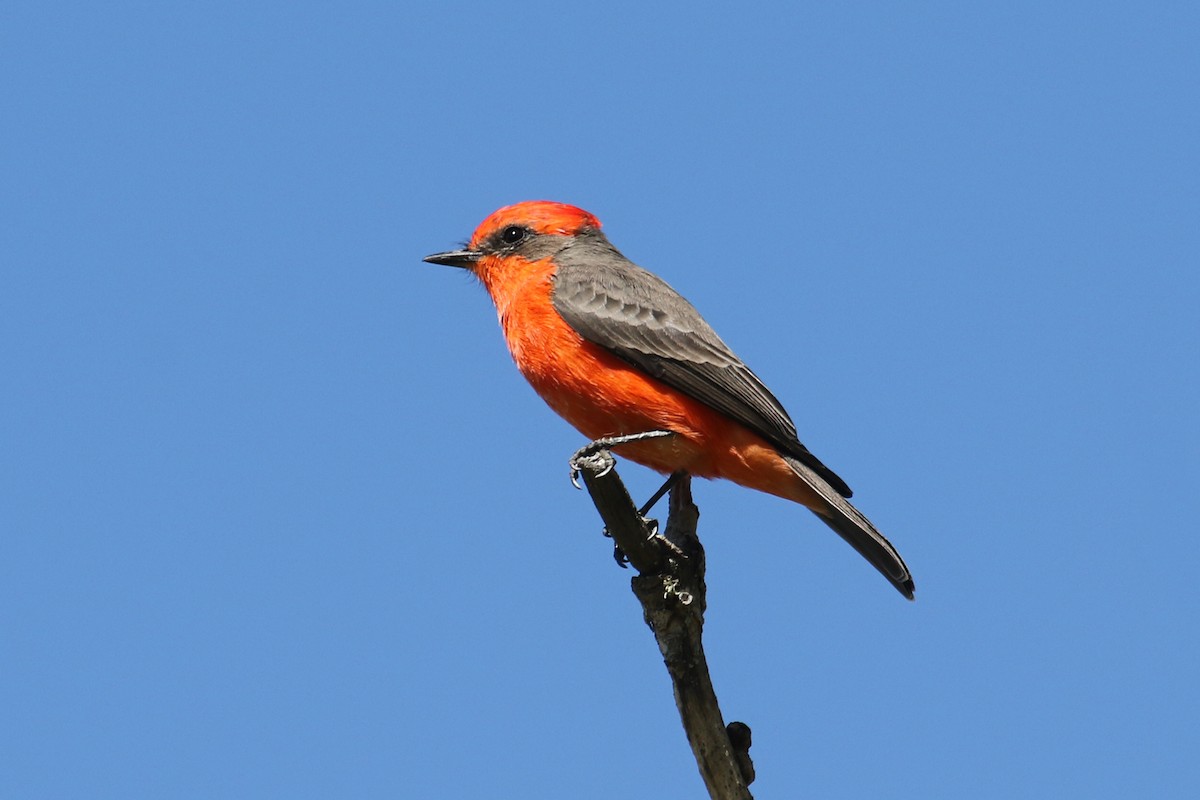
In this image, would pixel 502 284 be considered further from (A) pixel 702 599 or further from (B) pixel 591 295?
(A) pixel 702 599

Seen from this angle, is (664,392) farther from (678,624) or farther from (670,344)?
(678,624)

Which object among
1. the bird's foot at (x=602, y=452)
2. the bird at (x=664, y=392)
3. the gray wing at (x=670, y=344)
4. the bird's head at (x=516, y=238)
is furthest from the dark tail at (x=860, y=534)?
the bird's head at (x=516, y=238)

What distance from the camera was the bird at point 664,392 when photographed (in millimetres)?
8227

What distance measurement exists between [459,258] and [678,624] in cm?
382

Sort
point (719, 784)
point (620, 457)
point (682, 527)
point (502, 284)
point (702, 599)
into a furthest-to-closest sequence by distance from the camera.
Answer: point (502, 284)
point (620, 457)
point (682, 527)
point (702, 599)
point (719, 784)

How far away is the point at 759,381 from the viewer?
884 cm

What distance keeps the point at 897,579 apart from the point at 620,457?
1.95 m

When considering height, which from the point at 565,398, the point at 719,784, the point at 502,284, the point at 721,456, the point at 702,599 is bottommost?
the point at 719,784

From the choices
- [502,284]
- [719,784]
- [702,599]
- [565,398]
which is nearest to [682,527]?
[702,599]

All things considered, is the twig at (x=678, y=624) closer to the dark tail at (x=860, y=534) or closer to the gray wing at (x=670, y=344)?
the gray wing at (x=670, y=344)

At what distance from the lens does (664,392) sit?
827 cm

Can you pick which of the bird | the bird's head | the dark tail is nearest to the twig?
the bird

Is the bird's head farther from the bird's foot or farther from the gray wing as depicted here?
the bird's foot

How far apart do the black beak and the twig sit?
2924 millimetres
